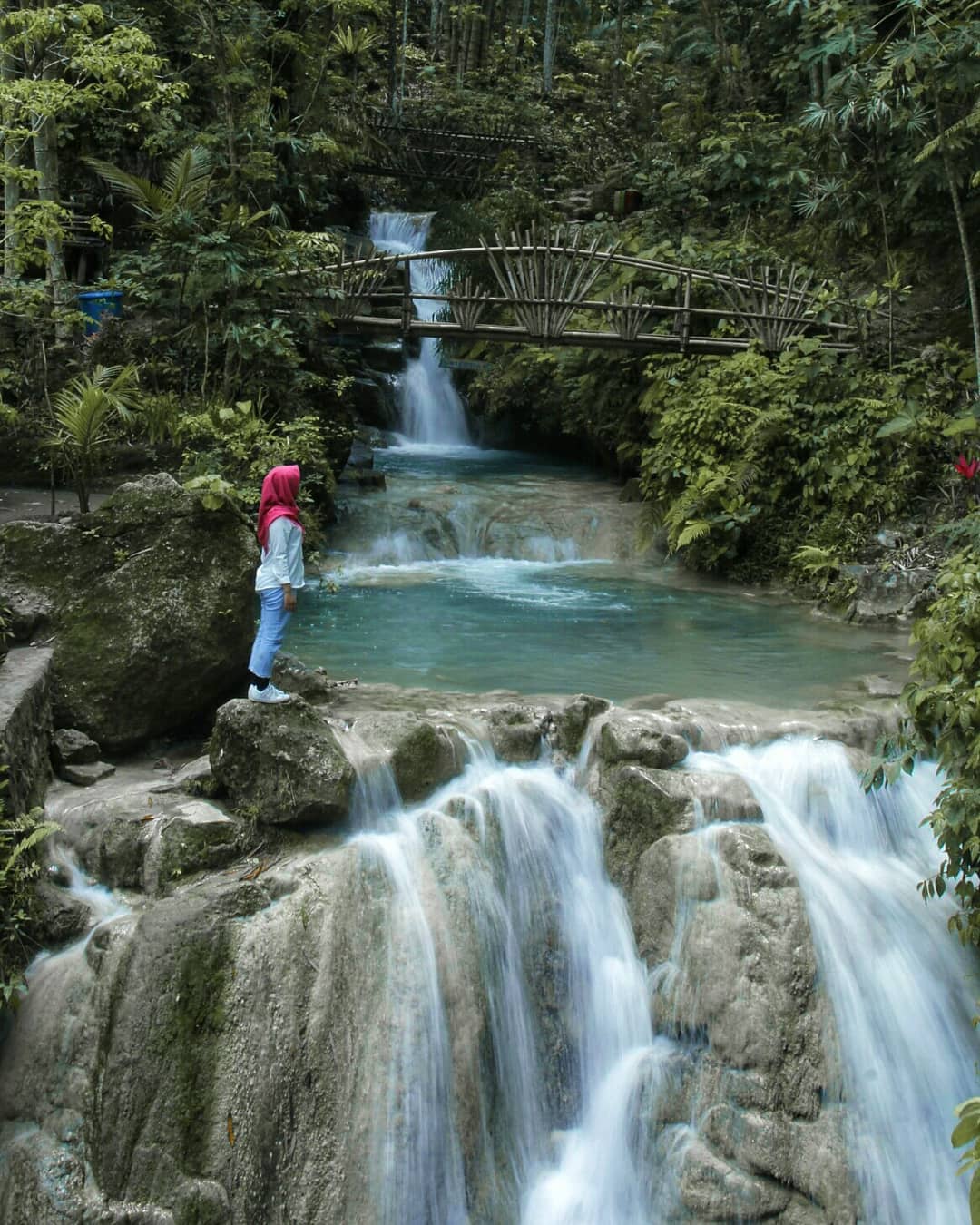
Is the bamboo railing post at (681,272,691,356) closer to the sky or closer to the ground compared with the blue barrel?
closer to the sky

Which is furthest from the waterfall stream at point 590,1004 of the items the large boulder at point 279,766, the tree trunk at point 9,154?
the tree trunk at point 9,154

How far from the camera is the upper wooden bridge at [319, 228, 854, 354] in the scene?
13.5 m

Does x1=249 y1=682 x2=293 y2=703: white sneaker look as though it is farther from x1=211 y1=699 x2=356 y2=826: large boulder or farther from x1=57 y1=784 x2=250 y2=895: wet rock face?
x1=57 y1=784 x2=250 y2=895: wet rock face

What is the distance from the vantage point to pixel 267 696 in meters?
6.83

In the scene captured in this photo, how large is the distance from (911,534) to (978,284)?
4.06 m

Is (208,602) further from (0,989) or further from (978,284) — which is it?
(978,284)

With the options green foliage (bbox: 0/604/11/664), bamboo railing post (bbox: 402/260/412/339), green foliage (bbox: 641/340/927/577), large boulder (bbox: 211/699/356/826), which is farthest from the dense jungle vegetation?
large boulder (bbox: 211/699/356/826)

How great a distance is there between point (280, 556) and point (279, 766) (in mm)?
1244

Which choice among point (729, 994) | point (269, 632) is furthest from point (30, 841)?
point (729, 994)

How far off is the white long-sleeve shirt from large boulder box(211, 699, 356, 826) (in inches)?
29.0

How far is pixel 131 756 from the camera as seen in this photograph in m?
7.62

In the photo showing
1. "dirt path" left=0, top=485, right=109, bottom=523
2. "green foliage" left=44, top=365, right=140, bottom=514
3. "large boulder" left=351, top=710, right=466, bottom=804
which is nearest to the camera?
"large boulder" left=351, top=710, right=466, bottom=804

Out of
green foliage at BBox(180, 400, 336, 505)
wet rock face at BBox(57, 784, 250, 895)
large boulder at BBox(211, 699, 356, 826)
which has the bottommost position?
wet rock face at BBox(57, 784, 250, 895)

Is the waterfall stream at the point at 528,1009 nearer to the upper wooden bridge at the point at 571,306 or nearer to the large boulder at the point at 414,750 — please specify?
the large boulder at the point at 414,750
